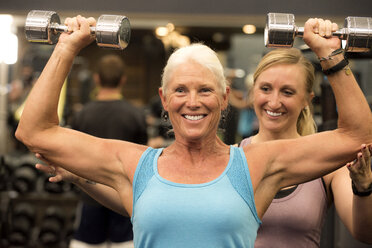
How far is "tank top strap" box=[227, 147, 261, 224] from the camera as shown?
1498mm

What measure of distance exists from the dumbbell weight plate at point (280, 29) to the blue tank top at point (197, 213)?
44 cm

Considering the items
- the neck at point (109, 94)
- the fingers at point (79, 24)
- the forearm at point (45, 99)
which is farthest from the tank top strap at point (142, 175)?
the neck at point (109, 94)

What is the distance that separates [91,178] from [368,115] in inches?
36.3

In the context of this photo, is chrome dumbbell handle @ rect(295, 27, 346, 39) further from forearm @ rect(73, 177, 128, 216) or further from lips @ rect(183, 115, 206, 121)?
forearm @ rect(73, 177, 128, 216)

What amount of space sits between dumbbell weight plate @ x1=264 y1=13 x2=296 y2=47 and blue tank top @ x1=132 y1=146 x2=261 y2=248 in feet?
1.44

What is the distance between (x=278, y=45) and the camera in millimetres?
1594

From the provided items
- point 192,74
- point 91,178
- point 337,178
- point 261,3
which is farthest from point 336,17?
point 91,178

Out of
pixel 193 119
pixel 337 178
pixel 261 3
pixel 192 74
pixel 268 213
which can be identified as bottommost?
pixel 268 213

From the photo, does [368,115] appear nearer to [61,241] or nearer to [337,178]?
[337,178]

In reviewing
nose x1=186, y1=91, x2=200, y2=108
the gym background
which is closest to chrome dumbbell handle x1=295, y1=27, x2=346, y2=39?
nose x1=186, y1=91, x2=200, y2=108

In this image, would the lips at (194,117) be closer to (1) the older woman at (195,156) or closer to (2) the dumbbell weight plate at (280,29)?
(1) the older woman at (195,156)

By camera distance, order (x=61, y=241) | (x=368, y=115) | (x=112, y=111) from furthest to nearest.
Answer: (x=61, y=241) < (x=112, y=111) < (x=368, y=115)

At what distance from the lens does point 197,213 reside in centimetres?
144

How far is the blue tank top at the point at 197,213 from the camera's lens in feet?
4.73
